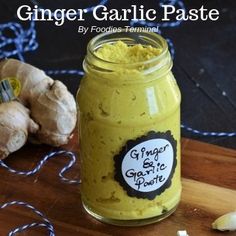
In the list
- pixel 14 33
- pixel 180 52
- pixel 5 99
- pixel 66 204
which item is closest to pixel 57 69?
pixel 14 33

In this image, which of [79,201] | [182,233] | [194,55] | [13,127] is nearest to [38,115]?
[13,127]

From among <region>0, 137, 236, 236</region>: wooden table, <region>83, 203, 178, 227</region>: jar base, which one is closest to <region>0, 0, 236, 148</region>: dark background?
<region>0, 137, 236, 236</region>: wooden table

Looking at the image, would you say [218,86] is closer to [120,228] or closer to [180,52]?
[180,52]

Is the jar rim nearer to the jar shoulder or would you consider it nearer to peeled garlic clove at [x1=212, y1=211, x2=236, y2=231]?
the jar shoulder

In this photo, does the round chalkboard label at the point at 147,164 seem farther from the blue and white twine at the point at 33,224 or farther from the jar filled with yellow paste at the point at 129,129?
the blue and white twine at the point at 33,224

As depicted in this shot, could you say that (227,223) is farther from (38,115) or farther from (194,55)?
(194,55)

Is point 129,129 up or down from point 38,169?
up
